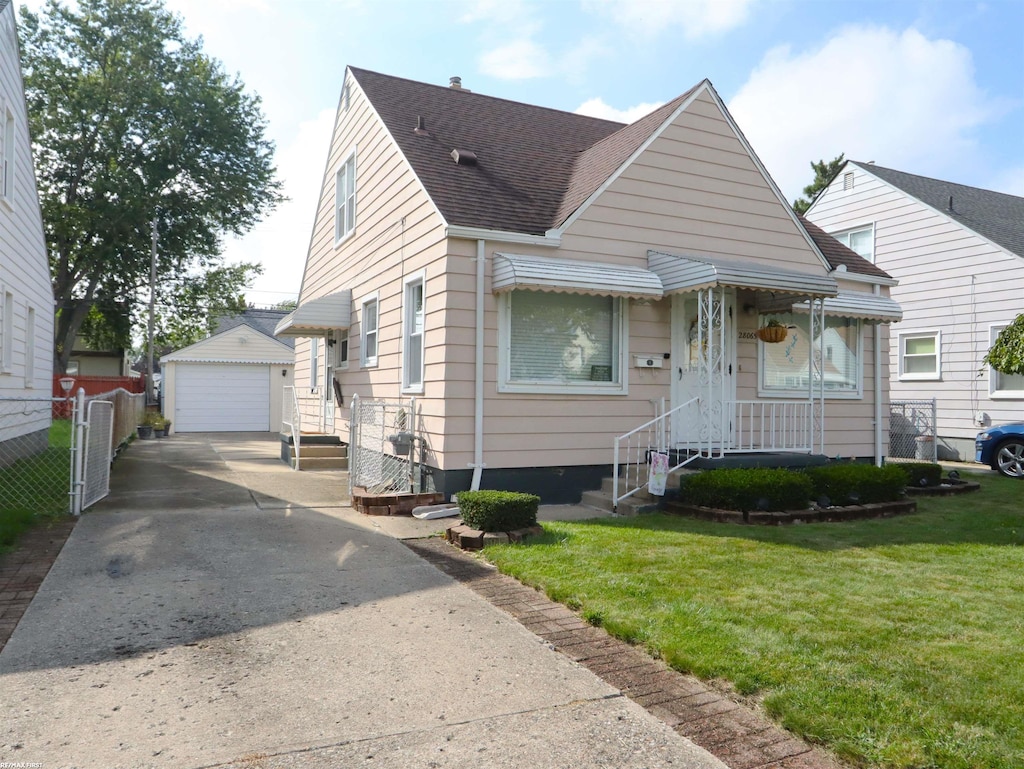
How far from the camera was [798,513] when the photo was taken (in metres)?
8.27

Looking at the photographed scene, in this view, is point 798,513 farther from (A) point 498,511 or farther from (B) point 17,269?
(B) point 17,269

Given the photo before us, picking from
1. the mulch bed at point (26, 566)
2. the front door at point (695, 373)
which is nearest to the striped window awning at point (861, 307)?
the front door at point (695, 373)

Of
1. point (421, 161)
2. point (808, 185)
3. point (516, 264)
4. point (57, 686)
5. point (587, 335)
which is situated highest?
point (808, 185)

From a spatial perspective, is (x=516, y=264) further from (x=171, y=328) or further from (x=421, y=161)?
(x=171, y=328)

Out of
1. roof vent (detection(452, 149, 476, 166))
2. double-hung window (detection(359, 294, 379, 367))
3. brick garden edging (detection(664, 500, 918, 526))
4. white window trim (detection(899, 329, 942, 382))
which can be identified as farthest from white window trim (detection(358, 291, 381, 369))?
white window trim (detection(899, 329, 942, 382))

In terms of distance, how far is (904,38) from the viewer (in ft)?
31.4

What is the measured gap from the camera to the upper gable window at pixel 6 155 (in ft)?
37.0

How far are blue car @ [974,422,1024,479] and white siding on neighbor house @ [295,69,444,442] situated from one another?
10.3 m

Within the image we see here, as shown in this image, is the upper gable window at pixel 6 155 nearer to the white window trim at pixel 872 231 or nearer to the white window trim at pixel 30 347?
the white window trim at pixel 30 347

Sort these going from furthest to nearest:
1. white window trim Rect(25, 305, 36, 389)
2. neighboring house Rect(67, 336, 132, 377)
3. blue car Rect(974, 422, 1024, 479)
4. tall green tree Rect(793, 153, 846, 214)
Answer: neighboring house Rect(67, 336, 132, 377) < tall green tree Rect(793, 153, 846, 214) < white window trim Rect(25, 305, 36, 389) < blue car Rect(974, 422, 1024, 479)

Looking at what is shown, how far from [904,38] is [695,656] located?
354 inches

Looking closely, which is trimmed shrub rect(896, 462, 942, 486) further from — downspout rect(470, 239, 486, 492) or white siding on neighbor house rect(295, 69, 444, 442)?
white siding on neighbor house rect(295, 69, 444, 442)

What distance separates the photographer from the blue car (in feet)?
42.5

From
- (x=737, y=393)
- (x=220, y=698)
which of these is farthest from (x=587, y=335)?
(x=220, y=698)
